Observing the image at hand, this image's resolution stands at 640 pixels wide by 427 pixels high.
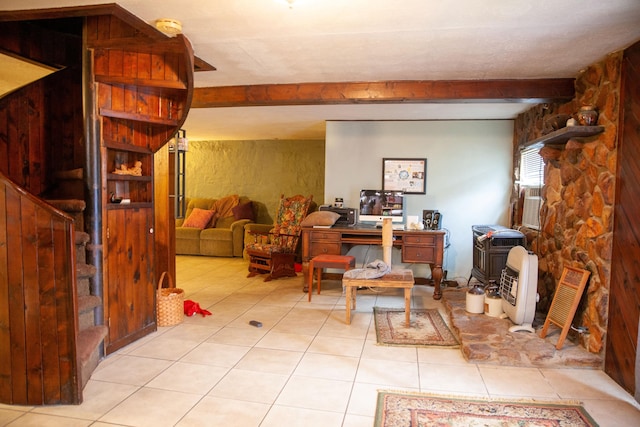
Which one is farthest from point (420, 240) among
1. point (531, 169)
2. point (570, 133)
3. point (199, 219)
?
point (199, 219)

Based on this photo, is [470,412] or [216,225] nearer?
[470,412]

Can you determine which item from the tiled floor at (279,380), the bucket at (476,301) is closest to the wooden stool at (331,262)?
the tiled floor at (279,380)

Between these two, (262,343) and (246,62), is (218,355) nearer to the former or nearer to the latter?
(262,343)

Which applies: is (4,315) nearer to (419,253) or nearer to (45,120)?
(45,120)

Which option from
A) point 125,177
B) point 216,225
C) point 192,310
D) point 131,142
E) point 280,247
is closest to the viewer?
point 125,177

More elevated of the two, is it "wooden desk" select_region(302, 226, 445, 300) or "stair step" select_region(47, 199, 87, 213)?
"stair step" select_region(47, 199, 87, 213)

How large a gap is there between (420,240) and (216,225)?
169 inches

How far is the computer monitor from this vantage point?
17.7 ft

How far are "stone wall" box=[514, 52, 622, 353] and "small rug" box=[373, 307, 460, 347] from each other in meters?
0.99

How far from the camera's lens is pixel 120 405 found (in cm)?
237

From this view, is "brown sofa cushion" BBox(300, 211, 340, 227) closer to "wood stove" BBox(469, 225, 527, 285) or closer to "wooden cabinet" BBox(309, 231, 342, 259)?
"wooden cabinet" BBox(309, 231, 342, 259)

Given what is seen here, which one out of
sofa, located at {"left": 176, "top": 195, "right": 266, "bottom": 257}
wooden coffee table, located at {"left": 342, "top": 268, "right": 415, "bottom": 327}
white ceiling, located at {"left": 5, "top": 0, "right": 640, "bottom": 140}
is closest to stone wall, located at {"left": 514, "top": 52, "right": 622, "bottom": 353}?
white ceiling, located at {"left": 5, "top": 0, "right": 640, "bottom": 140}

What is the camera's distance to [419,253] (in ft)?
15.7

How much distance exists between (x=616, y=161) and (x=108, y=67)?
3.51 meters
